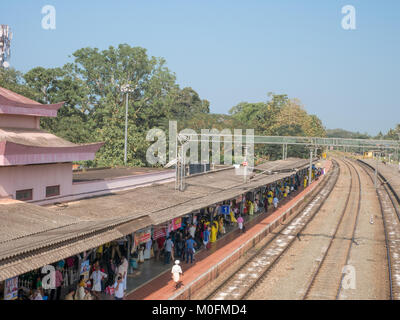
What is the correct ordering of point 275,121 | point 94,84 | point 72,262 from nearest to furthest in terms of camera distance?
1. point 72,262
2. point 94,84
3. point 275,121

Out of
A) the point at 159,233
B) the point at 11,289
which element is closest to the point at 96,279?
the point at 11,289

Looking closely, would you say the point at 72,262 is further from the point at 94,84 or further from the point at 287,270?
the point at 94,84

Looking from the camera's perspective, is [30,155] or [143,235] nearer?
[30,155]

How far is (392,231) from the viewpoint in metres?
28.4

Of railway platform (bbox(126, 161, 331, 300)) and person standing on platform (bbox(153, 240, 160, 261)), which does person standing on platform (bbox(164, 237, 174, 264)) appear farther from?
person standing on platform (bbox(153, 240, 160, 261))

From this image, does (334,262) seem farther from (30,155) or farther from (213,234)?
(30,155)

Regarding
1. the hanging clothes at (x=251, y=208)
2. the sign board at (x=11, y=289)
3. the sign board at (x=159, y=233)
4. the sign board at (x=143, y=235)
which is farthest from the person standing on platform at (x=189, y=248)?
the hanging clothes at (x=251, y=208)

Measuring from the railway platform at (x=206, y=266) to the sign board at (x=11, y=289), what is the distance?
153 inches

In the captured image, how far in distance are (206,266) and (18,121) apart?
1011 centimetres

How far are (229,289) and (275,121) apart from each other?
67727 mm

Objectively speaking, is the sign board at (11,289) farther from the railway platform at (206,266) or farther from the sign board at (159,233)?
the sign board at (159,233)

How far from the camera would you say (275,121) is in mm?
81500

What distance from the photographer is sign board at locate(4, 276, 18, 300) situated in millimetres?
11117
